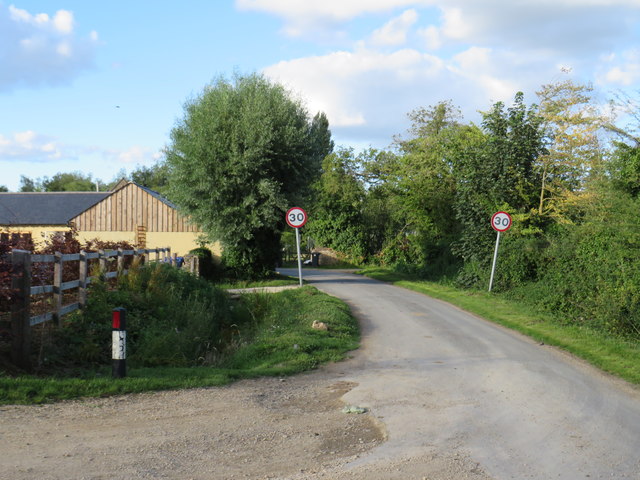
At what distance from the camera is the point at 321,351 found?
11164 millimetres

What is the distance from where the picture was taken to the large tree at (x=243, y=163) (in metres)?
26.3

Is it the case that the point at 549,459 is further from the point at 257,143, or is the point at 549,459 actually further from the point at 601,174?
the point at 257,143

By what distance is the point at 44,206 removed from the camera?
50.9 m

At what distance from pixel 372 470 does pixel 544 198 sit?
20721 millimetres

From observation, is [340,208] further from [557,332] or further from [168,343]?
[168,343]

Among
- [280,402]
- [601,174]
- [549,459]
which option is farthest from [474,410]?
[601,174]

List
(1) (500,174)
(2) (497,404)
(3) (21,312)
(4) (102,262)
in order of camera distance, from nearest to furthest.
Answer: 1. (2) (497,404)
2. (3) (21,312)
3. (4) (102,262)
4. (1) (500,174)

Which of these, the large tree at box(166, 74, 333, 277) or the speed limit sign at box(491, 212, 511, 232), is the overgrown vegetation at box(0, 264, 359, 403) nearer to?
the speed limit sign at box(491, 212, 511, 232)

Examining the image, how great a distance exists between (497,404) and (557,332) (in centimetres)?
707

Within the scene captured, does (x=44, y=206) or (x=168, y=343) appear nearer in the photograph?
(x=168, y=343)

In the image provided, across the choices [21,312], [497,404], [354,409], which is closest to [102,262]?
[21,312]

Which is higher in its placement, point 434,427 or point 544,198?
point 544,198

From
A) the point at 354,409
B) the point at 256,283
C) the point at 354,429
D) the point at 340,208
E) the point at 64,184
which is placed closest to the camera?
the point at 354,429

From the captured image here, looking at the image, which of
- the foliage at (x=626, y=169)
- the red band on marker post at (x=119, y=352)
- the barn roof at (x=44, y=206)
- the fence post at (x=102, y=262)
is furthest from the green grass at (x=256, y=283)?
the barn roof at (x=44, y=206)
